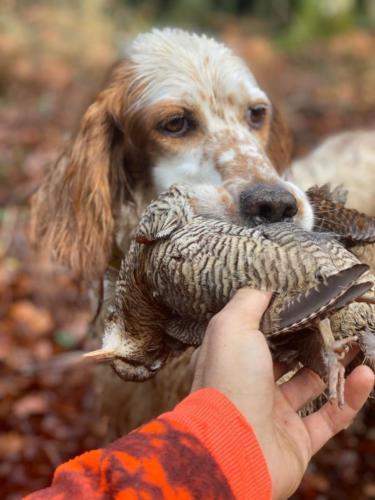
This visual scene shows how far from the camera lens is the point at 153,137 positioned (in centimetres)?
283

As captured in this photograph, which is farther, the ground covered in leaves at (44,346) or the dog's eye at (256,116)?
the ground covered in leaves at (44,346)

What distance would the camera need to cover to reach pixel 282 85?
11.1 meters

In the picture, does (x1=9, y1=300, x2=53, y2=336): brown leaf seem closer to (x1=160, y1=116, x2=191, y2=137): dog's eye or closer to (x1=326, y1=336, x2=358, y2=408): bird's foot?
(x1=160, y1=116, x2=191, y2=137): dog's eye

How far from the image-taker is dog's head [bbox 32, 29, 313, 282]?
Answer: 2756 millimetres

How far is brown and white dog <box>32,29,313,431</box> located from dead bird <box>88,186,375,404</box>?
0.85 metres

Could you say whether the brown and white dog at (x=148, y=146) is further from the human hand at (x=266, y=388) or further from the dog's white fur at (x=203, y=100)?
the human hand at (x=266, y=388)

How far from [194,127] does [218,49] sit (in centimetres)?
42

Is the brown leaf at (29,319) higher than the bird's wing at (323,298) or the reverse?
the reverse

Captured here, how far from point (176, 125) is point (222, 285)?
134cm

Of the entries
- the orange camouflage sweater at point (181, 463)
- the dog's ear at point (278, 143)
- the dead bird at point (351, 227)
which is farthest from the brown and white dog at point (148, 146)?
the orange camouflage sweater at point (181, 463)

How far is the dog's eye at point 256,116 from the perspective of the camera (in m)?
2.92

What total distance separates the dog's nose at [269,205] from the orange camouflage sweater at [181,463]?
0.77m

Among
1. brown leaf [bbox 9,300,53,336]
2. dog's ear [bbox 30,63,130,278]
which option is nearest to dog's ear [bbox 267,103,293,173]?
dog's ear [bbox 30,63,130,278]

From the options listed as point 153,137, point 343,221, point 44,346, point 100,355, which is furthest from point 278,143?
point 44,346
